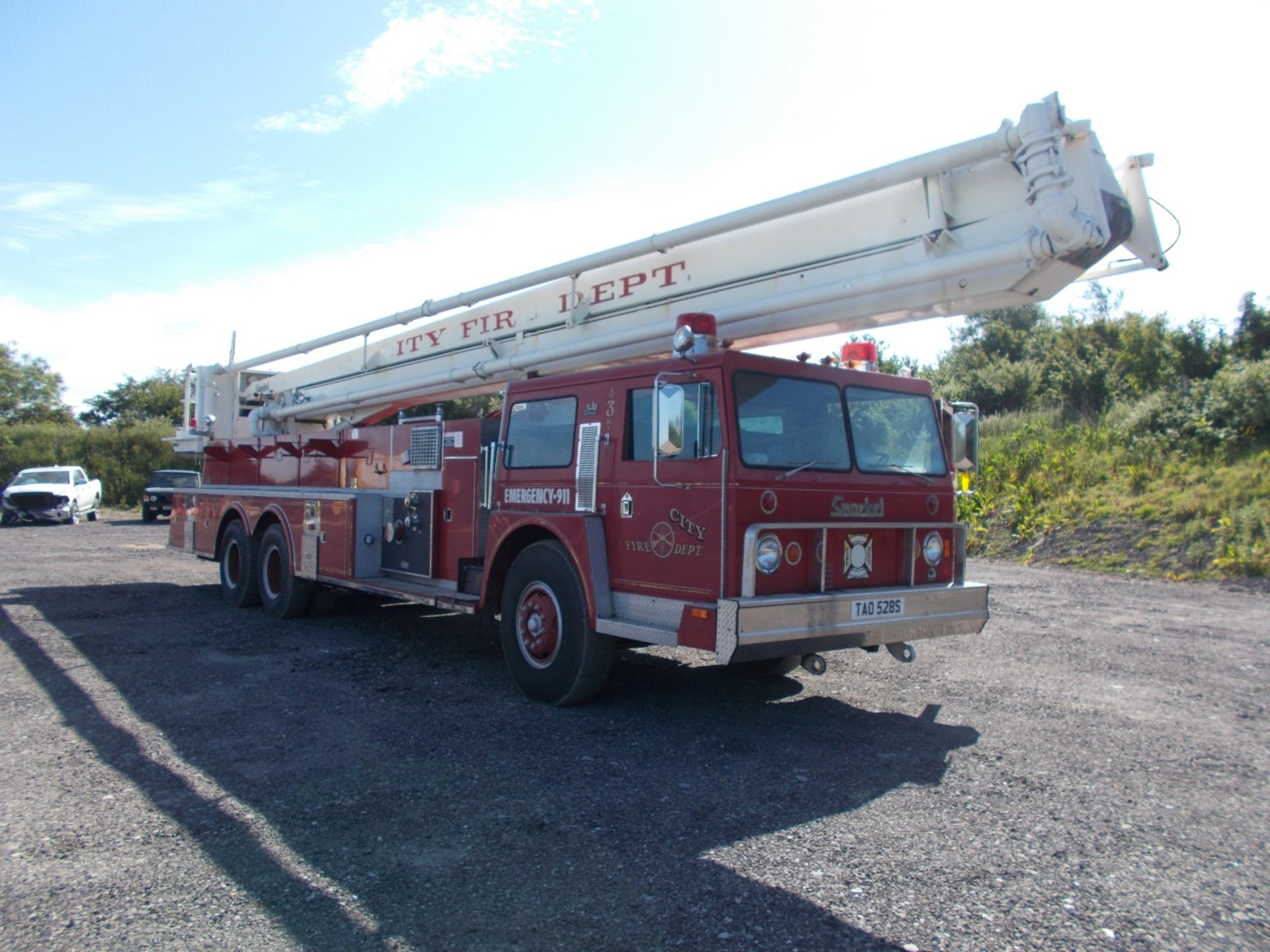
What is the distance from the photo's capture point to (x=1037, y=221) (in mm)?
4855

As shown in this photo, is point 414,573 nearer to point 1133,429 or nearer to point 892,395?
point 892,395

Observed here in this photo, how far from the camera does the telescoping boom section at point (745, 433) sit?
16.7ft

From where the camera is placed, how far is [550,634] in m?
6.30

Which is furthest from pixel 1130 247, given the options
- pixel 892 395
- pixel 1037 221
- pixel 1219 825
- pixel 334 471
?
pixel 334 471

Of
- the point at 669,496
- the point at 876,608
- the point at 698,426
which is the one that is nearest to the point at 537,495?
the point at 669,496

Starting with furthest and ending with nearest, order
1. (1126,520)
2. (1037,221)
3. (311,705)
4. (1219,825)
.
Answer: (1126,520), (311,705), (1037,221), (1219,825)

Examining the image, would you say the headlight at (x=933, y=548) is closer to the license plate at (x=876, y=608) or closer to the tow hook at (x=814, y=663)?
the license plate at (x=876, y=608)

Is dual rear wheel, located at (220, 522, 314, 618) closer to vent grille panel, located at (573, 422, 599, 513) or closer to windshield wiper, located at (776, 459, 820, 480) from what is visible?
vent grille panel, located at (573, 422, 599, 513)

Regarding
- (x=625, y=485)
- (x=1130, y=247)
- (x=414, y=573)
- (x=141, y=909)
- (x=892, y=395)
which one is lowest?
(x=141, y=909)

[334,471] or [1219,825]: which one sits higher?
[334,471]

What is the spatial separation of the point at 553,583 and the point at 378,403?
4865 millimetres

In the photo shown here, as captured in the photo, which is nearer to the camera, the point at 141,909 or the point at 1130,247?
the point at 141,909

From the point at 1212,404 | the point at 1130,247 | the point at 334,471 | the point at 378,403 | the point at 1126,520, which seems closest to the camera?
the point at 1130,247

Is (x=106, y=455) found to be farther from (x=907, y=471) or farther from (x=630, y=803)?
(x=630, y=803)
